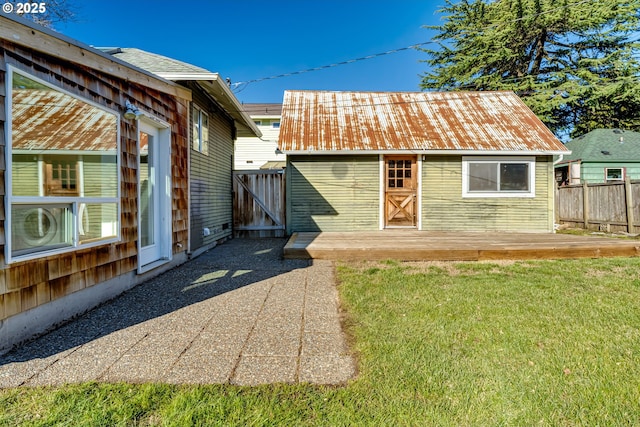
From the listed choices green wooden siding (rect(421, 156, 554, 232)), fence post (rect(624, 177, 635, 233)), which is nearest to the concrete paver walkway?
green wooden siding (rect(421, 156, 554, 232))

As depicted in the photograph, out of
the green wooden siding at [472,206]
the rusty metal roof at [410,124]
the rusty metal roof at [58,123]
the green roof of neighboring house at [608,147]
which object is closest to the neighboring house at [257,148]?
the rusty metal roof at [410,124]

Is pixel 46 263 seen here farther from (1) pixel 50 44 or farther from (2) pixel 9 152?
(1) pixel 50 44

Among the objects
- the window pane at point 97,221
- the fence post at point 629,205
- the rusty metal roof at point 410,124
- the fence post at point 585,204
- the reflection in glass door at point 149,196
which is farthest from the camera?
the fence post at point 585,204

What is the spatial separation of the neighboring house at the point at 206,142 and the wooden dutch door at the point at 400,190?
4174mm

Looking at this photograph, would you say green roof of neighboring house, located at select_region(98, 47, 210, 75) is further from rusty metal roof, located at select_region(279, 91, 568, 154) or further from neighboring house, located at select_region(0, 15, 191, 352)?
rusty metal roof, located at select_region(279, 91, 568, 154)

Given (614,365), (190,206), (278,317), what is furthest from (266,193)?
(614,365)

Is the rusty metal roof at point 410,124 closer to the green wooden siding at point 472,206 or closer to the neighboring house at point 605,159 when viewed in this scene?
the green wooden siding at point 472,206

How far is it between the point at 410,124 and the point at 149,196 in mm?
7379

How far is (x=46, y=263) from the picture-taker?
3025 millimetres

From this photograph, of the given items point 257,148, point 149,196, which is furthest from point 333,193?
point 257,148

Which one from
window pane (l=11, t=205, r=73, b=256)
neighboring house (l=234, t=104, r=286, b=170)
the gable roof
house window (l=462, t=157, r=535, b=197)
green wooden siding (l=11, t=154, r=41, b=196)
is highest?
neighboring house (l=234, t=104, r=286, b=170)

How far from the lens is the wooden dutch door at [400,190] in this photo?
9062 millimetres

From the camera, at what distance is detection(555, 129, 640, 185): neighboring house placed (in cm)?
1523

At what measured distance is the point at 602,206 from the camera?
10.2 metres
